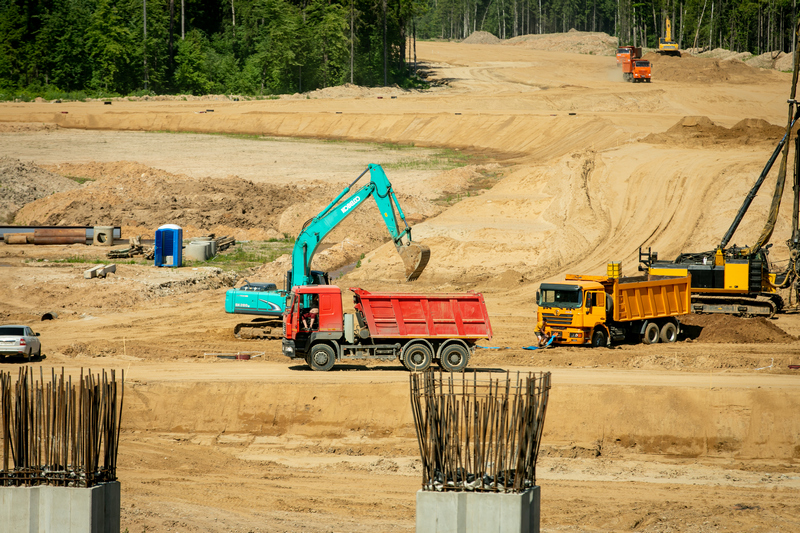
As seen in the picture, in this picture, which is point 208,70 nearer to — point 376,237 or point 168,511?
point 376,237

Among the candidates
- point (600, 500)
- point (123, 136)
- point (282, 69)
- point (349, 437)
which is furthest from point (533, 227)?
point (282, 69)

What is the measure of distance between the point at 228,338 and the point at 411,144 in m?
33.4

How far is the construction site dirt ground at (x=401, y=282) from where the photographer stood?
50.9 feet

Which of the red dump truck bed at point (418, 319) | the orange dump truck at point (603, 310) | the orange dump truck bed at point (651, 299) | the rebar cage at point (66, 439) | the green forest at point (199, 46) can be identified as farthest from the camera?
the green forest at point (199, 46)

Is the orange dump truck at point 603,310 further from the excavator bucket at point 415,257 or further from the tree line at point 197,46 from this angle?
the tree line at point 197,46

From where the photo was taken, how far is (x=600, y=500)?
14.8m

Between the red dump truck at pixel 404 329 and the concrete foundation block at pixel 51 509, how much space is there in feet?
36.6

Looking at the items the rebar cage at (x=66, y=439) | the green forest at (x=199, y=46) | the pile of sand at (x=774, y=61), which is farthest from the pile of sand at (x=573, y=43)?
the rebar cage at (x=66, y=439)

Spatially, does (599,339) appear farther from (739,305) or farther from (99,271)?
(99,271)

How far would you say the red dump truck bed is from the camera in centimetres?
2066

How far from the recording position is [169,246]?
34938 millimetres

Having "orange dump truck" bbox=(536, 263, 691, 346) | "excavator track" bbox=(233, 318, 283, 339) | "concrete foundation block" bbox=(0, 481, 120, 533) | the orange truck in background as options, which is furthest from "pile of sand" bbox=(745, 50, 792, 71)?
"concrete foundation block" bbox=(0, 481, 120, 533)

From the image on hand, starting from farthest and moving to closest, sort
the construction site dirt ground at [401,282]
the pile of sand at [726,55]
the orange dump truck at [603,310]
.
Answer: the pile of sand at [726,55], the orange dump truck at [603,310], the construction site dirt ground at [401,282]

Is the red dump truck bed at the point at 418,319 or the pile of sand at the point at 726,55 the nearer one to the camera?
the red dump truck bed at the point at 418,319
